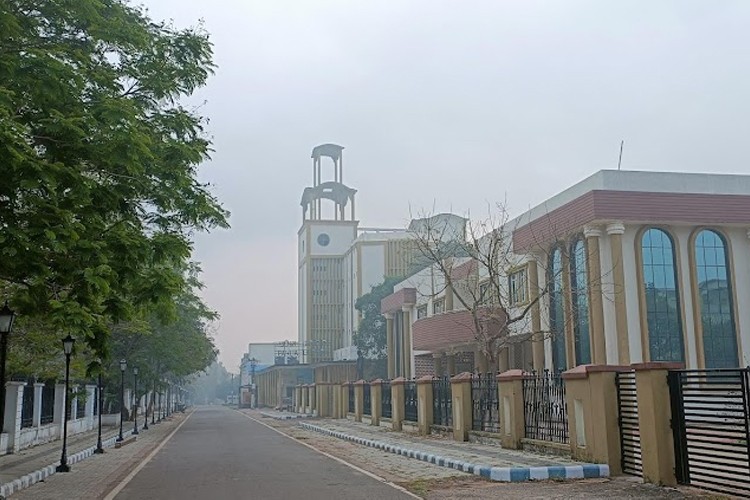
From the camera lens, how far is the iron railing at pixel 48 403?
90.1ft

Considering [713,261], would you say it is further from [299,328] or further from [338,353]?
[299,328]

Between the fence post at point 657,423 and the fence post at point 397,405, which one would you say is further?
the fence post at point 397,405

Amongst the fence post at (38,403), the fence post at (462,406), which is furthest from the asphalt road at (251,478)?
the fence post at (38,403)

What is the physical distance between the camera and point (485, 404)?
73.6 feet

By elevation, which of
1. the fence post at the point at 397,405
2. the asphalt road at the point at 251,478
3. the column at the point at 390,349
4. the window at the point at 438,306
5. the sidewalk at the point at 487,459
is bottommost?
the asphalt road at the point at 251,478

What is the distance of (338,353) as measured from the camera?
90750 millimetres

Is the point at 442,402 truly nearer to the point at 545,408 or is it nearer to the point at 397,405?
the point at 397,405

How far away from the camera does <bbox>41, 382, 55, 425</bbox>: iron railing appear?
27469 mm

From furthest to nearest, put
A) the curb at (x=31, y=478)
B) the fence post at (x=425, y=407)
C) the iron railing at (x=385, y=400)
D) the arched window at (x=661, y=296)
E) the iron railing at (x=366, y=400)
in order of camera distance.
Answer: the iron railing at (x=366, y=400)
the iron railing at (x=385, y=400)
the arched window at (x=661, y=296)
the fence post at (x=425, y=407)
the curb at (x=31, y=478)

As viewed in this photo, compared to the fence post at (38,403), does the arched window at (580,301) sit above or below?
above

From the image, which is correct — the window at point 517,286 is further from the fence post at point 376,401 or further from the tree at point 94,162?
the tree at point 94,162

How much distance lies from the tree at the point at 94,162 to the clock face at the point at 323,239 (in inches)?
3717

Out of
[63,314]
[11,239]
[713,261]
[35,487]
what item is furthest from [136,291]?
[713,261]

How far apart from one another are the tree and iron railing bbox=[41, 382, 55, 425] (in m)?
17.6
